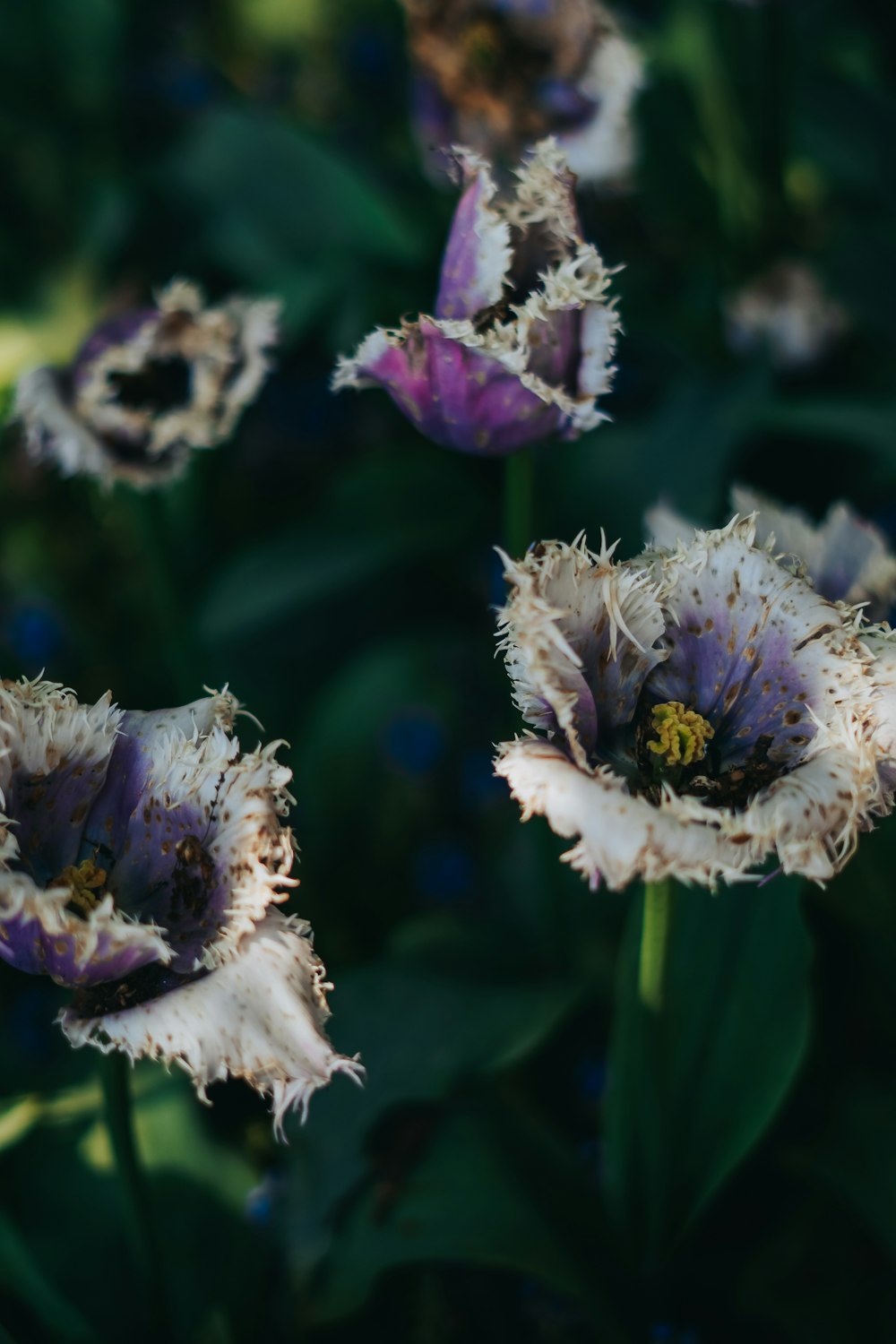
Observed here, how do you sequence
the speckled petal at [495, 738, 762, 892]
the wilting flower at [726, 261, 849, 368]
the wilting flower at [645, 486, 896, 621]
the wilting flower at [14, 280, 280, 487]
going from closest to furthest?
the speckled petal at [495, 738, 762, 892] < the wilting flower at [645, 486, 896, 621] < the wilting flower at [14, 280, 280, 487] < the wilting flower at [726, 261, 849, 368]

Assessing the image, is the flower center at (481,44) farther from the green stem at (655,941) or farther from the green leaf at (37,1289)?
the green leaf at (37,1289)

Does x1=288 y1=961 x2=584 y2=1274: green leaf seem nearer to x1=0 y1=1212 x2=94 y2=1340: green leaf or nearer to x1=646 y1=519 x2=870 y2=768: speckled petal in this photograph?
x1=0 y1=1212 x2=94 y2=1340: green leaf

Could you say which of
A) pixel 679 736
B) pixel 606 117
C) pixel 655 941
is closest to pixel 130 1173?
pixel 655 941

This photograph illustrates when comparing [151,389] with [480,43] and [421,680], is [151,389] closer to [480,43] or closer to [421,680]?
[421,680]

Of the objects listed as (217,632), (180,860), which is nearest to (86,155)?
(217,632)

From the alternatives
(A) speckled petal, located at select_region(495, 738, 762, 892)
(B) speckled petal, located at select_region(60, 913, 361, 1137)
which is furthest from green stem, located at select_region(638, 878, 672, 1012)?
(B) speckled petal, located at select_region(60, 913, 361, 1137)

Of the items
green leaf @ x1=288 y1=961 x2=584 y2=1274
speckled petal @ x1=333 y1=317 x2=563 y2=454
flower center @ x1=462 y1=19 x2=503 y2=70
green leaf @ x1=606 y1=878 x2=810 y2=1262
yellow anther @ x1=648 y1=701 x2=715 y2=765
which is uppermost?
flower center @ x1=462 y1=19 x2=503 y2=70
